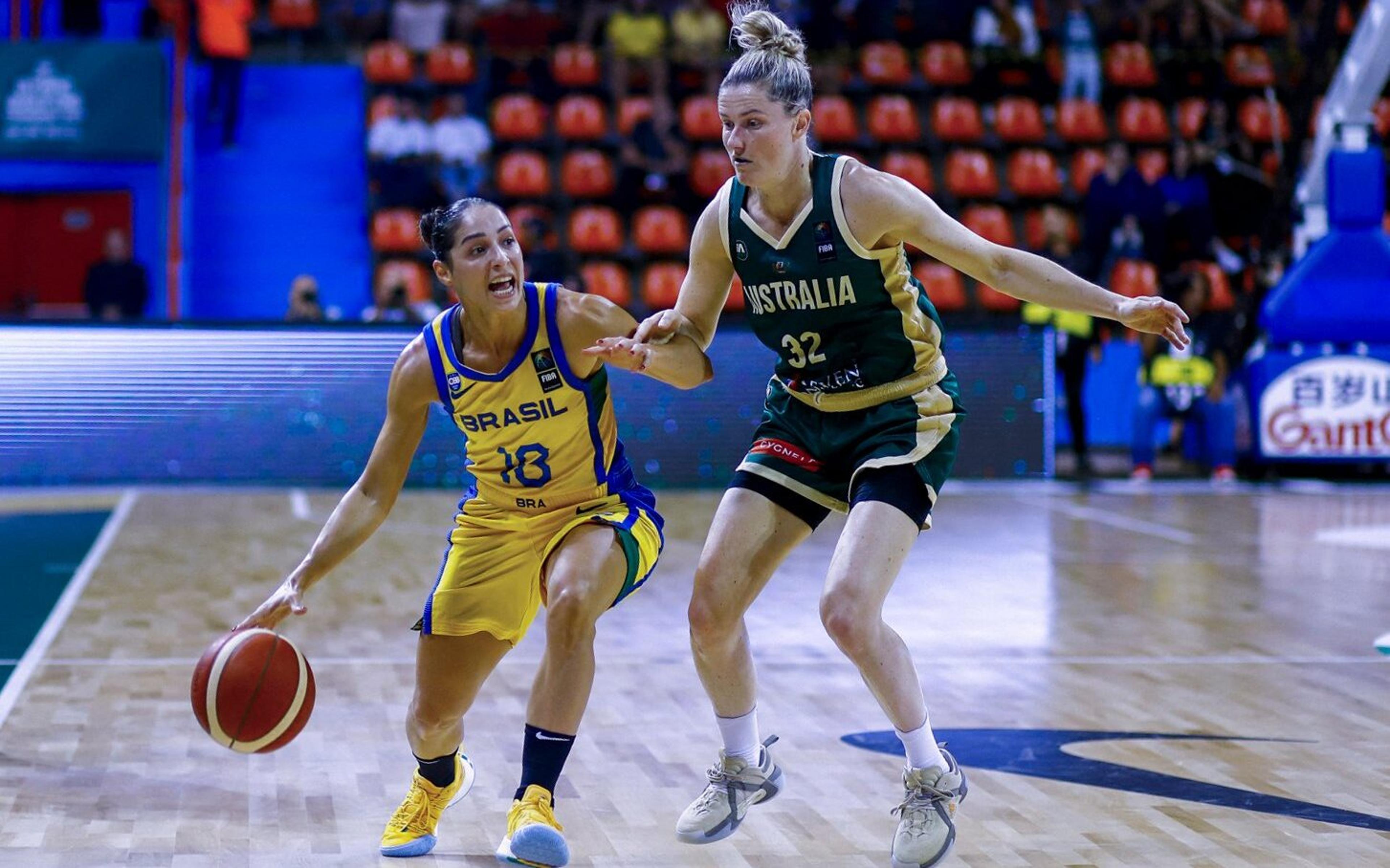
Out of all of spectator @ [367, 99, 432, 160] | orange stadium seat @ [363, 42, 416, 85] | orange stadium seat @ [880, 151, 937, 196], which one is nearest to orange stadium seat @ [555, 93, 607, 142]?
spectator @ [367, 99, 432, 160]

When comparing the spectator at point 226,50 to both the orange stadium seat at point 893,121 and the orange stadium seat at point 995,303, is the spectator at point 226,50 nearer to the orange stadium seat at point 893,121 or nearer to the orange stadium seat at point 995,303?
the orange stadium seat at point 893,121

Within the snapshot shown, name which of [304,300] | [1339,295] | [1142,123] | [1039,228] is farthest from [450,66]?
[1339,295]

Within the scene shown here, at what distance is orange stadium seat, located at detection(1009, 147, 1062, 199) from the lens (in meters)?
16.7

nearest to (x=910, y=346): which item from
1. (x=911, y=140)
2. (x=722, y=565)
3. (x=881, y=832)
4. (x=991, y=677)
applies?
(x=722, y=565)

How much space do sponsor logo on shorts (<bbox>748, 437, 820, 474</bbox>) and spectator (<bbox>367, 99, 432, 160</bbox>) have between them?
483 inches

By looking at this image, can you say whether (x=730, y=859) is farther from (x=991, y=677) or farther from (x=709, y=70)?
(x=709, y=70)

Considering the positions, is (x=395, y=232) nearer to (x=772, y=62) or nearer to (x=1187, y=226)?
(x=1187, y=226)

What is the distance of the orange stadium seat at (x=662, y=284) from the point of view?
51.0 feet

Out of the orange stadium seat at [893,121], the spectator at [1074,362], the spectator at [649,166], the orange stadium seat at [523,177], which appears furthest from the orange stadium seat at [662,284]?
the spectator at [1074,362]

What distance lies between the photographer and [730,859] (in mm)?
4125

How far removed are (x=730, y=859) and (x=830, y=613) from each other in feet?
2.15

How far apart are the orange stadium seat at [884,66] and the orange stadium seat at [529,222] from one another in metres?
3.69

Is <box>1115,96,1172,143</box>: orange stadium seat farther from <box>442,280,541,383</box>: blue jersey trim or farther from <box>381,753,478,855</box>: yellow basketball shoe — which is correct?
<box>381,753,478,855</box>: yellow basketball shoe

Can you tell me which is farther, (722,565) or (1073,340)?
(1073,340)
